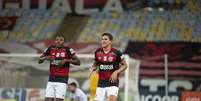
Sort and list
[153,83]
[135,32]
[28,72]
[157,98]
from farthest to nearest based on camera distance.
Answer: [135,32], [153,83], [157,98], [28,72]

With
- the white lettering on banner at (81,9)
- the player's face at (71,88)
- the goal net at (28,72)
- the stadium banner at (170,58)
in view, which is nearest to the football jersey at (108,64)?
the player's face at (71,88)

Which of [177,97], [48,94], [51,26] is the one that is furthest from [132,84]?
[51,26]

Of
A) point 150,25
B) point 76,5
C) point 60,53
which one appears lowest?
point 60,53

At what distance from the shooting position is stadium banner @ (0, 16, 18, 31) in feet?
68.6

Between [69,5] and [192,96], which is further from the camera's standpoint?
[69,5]

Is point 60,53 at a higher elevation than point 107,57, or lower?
higher

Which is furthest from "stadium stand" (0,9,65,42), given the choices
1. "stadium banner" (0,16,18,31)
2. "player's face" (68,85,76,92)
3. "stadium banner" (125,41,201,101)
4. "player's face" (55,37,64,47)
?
"player's face" (55,37,64,47)

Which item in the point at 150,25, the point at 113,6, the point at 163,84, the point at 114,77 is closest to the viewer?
the point at 114,77

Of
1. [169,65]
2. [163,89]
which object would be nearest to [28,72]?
[163,89]

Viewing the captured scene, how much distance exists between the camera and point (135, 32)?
1938 cm

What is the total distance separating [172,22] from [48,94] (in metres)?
12.4

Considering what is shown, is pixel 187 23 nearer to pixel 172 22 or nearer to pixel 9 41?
pixel 172 22

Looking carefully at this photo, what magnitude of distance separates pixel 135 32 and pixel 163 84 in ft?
10.2

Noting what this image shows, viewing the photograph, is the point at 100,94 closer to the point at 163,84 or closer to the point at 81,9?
the point at 163,84
